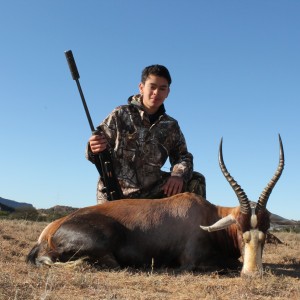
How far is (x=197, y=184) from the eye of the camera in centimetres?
766

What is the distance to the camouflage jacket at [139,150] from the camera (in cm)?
755

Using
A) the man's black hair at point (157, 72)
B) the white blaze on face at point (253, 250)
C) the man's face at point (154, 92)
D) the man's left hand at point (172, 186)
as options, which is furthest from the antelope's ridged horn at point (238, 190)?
the man's black hair at point (157, 72)

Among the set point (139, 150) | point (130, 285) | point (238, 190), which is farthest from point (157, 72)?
point (130, 285)

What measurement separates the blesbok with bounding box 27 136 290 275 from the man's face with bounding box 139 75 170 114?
6.35ft

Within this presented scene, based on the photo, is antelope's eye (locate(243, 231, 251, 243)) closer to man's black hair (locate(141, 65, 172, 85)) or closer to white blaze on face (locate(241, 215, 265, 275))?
white blaze on face (locate(241, 215, 265, 275))

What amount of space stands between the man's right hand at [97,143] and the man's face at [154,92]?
1.01 meters

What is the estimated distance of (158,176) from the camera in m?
7.69

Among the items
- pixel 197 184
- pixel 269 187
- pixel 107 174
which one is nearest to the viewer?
pixel 269 187

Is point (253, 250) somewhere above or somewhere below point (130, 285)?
above

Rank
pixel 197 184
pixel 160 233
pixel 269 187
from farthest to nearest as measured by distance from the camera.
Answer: pixel 197 184 < pixel 160 233 < pixel 269 187

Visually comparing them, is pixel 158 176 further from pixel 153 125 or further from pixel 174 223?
pixel 174 223

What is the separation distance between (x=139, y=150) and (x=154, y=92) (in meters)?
0.89

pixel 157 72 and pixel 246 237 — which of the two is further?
pixel 157 72

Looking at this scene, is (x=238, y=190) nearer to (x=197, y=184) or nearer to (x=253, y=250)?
(x=253, y=250)
